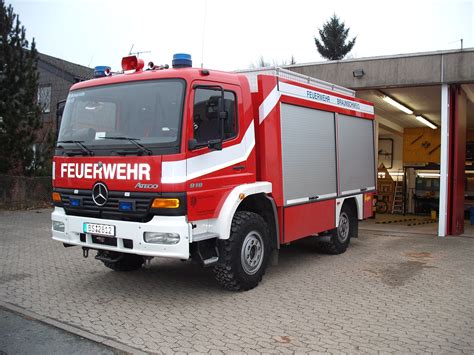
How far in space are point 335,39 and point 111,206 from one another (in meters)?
39.1

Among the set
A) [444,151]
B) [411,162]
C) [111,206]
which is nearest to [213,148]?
[111,206]

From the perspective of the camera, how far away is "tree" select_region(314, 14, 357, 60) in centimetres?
4094

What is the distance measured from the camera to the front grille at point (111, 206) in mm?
5129

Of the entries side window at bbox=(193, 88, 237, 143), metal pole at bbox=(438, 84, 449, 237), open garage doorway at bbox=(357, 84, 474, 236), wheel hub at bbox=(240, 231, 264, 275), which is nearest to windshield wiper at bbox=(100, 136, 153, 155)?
side window at bbox=(193, 88, 237, 143)

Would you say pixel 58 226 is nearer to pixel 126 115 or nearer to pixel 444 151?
pixel 126 115

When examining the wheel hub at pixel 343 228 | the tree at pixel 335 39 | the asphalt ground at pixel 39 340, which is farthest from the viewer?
the tree at pixel 335 39

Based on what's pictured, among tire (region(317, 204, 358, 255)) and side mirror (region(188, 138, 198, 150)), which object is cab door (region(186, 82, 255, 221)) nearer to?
side mirror (region(188, 138, 198, 150))

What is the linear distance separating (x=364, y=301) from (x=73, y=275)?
163 inches

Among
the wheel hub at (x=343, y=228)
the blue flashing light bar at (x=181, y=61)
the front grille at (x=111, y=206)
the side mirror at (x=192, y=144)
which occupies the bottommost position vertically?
the wheel hub at (x=343, y=228)

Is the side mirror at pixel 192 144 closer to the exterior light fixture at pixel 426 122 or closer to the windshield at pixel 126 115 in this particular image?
the windshield at pixel 126 115

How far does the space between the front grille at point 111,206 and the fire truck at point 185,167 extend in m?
0.01

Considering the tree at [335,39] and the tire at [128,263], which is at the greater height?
the tree at [335,39]

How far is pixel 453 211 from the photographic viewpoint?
10.7 m

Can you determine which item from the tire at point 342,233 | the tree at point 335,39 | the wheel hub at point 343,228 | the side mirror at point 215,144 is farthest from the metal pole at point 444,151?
the tree at point 335,39
